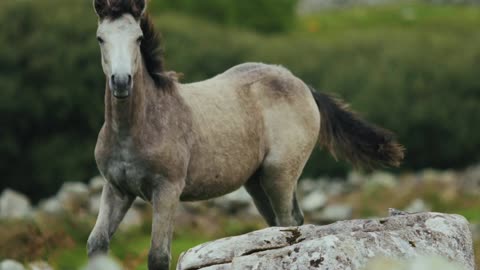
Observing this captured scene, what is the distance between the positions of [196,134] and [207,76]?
39.2ft

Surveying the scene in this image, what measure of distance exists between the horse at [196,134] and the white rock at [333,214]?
6.89 metres

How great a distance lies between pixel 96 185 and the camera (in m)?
16.8

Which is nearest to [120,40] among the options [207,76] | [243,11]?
[207,76]

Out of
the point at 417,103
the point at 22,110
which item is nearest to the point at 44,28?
the point at 22,110

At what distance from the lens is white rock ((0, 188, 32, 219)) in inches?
665

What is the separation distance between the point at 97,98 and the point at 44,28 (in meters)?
1.83

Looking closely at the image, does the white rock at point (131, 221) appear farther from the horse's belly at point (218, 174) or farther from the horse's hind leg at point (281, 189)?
the horse's belly at point (218, 174)

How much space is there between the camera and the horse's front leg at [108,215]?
7.33 metres

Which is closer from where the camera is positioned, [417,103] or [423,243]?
[423,243]

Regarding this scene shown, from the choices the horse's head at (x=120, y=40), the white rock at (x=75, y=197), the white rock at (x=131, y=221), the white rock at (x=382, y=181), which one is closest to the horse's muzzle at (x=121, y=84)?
the horse's head at (x=120, y=40)

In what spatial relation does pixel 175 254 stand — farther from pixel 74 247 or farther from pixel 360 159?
pixel 360 159

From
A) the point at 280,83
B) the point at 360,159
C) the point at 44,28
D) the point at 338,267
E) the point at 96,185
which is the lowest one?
the point at 96,185

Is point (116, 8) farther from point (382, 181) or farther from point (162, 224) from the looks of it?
point (382, 181)

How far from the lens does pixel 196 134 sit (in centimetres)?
784
